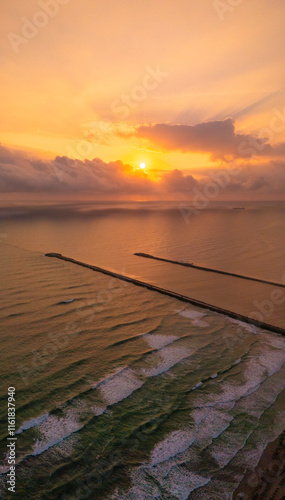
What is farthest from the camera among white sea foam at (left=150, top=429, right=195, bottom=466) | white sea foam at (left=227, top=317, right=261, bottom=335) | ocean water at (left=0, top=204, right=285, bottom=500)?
white sea foam at (left=227, top=317, right=261, bottom=335)

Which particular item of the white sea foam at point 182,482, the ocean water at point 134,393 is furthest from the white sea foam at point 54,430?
the white sea foam at point 182,482

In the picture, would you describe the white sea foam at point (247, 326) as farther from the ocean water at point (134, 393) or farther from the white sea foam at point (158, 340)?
the white sea foam at point (158, 340)

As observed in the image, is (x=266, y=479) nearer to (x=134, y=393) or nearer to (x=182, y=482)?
(x=182, y=482)

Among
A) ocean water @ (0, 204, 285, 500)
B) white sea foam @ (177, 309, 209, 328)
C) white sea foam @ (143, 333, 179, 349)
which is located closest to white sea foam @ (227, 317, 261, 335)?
ocean water @ (0, 204, 285, 500)

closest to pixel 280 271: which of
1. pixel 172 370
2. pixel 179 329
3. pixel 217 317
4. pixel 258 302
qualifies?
pixel 258 302

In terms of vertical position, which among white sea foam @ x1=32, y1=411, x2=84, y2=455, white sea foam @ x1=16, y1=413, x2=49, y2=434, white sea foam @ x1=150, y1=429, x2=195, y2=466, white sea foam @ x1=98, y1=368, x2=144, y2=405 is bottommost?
white sea foam @ x1=16, y1=413, x2=49, y2=434

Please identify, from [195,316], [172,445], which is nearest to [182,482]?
[172,445]

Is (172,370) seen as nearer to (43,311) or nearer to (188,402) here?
(188,402)

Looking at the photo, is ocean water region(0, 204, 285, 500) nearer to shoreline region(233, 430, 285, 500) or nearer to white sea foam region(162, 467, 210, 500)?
white sea foam region(162, 467, 210, 500)
